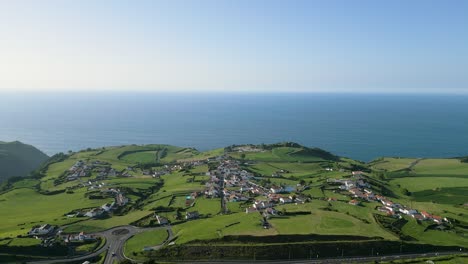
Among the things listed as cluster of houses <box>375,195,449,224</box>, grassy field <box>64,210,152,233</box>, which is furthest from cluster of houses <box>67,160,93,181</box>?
cluster of houses <box>375,195,449,224</box>

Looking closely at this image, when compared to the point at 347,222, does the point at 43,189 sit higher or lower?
lower

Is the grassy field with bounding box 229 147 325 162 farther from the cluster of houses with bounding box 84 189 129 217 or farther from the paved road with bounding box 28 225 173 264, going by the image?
the paved road with bounding box 28 225 173 264

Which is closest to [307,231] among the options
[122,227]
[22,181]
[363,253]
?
[363,253]

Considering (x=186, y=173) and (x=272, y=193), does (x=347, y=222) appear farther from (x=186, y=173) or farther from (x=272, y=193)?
(x=186, y=173)

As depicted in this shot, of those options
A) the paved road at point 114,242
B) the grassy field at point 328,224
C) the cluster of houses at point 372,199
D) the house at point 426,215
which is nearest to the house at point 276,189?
the cluster of houses at point 372,199

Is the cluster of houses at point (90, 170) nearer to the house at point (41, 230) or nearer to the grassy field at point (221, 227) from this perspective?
the house at point (41, 230)

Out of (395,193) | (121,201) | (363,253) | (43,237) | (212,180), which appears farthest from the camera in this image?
(212,180)

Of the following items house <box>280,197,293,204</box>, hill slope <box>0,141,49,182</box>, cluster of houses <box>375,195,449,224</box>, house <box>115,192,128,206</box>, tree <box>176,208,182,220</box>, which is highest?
cluster of houses <box>375,195,449,224</box>

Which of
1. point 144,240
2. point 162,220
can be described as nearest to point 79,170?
point 162,220
